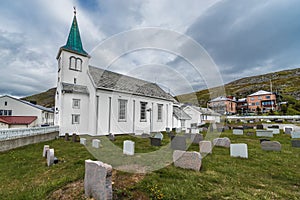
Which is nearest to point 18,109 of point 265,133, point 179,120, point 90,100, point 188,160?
point 90,100

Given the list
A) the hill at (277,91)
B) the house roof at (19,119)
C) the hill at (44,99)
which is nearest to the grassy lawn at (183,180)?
the hill at (277,91)

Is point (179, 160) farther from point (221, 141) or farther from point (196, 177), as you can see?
point (221, 141)

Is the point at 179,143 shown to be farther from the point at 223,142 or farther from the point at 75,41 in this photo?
the point at 75,41

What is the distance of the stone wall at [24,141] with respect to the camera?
9.54 meters

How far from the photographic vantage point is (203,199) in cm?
365

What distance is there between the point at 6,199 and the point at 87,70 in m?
16.0

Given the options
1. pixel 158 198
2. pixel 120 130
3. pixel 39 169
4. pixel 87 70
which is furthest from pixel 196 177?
pixel 87 70

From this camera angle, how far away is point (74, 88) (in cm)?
1673

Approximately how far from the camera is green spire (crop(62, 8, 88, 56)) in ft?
59.6

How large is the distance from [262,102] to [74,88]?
7057 cm

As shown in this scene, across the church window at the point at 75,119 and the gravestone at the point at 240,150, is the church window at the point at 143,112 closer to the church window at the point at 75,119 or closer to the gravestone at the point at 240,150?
the church window at the point at 75,119

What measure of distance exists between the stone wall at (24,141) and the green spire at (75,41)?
9.67 m

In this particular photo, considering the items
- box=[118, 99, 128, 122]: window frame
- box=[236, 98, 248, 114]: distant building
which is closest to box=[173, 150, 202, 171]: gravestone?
box=[118, 99, 128, 122]: window frame

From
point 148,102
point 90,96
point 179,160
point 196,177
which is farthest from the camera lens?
point 148,102
